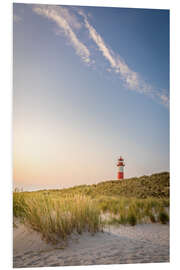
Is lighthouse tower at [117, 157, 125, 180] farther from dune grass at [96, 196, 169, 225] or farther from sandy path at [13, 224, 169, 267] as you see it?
sandy path at [13, 224, 169, 267]

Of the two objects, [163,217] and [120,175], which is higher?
[120,175]

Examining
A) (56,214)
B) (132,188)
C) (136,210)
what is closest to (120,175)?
(136,210)

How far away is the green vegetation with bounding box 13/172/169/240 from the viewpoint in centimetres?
292

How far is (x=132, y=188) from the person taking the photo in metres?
4.06

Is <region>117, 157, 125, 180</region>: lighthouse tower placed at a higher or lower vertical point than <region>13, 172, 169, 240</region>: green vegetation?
higher

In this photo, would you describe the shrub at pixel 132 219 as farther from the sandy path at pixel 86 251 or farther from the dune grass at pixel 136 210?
the sandy path at pixel 86 251

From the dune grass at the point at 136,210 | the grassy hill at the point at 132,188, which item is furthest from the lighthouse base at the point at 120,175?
the dune grass at the point at 136,210

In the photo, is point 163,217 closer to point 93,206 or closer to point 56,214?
point 93,206

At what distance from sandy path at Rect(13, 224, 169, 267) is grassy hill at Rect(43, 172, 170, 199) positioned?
2.04 feet

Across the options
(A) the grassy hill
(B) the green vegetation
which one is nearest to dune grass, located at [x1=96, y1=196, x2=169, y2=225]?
(B) the green vegetation

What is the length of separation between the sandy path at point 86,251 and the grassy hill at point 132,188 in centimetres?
62

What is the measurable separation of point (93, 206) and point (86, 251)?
47cm

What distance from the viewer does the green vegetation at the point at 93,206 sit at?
2916mm

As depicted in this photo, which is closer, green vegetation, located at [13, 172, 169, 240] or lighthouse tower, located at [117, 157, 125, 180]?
green vegetation, located at [13, 172, 169, 240]
